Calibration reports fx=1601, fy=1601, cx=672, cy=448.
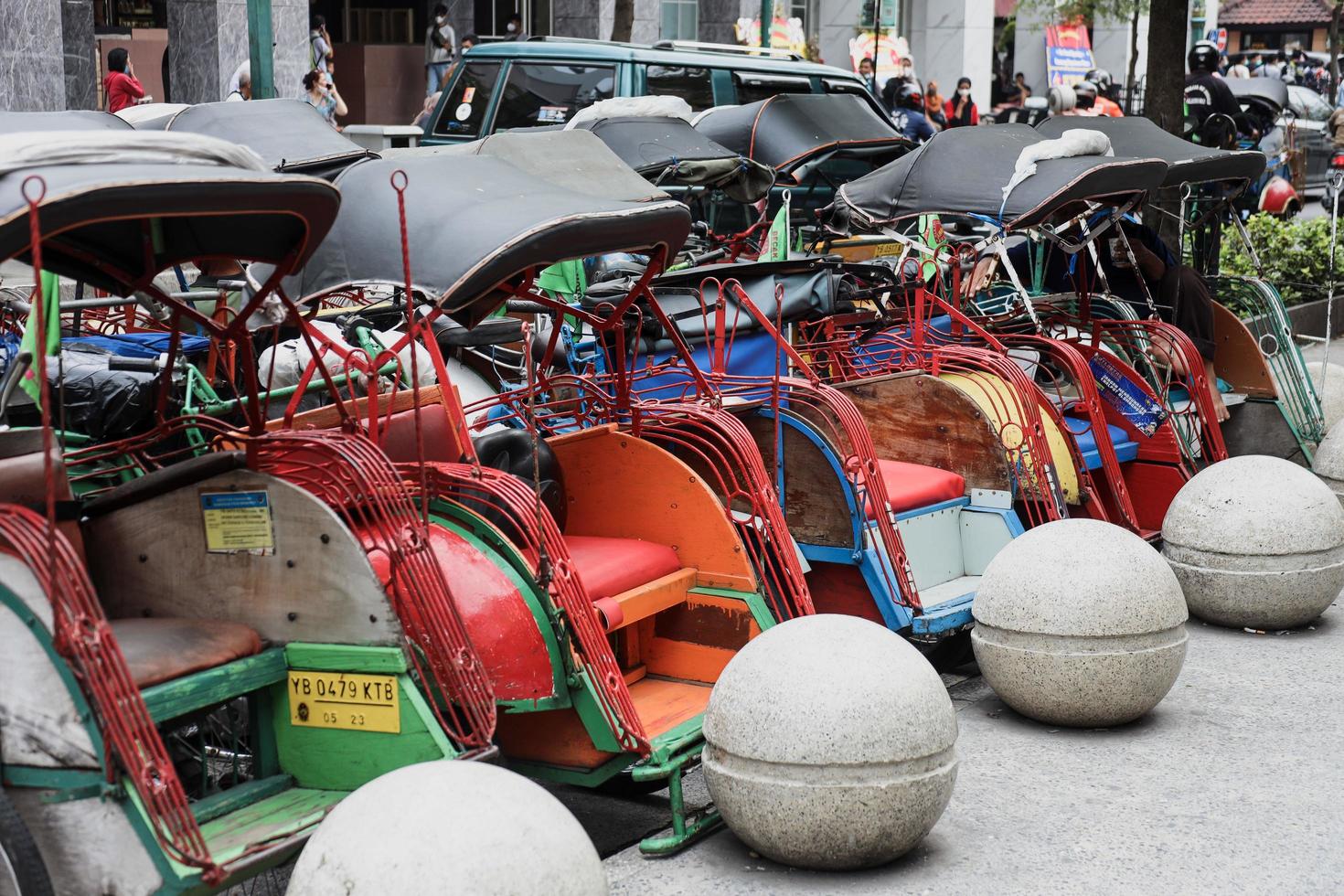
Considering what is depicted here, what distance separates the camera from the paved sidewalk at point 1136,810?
5090 millimetres

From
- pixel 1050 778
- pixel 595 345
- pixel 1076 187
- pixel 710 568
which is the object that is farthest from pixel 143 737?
pixel 1076 187

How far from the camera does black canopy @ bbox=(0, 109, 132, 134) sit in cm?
587

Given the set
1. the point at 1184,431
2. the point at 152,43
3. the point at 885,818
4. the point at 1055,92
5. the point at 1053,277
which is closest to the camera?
the point at 885,818

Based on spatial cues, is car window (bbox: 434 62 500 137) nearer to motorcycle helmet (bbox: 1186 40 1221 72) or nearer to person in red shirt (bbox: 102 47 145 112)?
person in red shirt (bbox: 102 47 145 112)

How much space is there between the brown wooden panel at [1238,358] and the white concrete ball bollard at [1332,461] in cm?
98

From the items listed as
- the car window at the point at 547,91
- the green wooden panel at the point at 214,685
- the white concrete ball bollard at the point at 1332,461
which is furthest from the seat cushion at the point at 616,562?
the car window at the point at 547,91

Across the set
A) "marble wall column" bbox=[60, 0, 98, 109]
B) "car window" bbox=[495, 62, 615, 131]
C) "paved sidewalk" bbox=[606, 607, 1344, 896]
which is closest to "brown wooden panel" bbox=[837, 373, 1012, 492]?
"paved sidewalk" bbox=[606, 607, 1344, 896]

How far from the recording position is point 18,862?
3879 mm

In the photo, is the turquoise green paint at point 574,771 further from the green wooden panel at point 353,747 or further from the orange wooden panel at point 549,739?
the green wooden panel at point 353,747

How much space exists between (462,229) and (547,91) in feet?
28.9

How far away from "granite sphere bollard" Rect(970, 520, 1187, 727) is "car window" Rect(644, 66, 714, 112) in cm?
→ 829

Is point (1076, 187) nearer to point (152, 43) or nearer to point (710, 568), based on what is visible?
point (710, 568)

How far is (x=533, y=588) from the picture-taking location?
5.14 metres

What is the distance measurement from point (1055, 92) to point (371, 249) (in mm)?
14458
